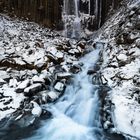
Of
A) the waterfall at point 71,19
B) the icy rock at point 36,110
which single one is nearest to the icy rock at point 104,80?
the icy rock at point 36,110

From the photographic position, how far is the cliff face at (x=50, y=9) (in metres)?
15.5

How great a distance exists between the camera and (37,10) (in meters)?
15.8

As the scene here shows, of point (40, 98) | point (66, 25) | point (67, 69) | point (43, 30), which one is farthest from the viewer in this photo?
point (66, 25)

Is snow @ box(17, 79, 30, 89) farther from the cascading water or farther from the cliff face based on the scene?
the cliff face

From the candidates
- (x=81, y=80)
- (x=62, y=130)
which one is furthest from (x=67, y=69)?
(x=62, y=130)

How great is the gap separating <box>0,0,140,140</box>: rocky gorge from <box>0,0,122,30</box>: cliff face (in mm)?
1401

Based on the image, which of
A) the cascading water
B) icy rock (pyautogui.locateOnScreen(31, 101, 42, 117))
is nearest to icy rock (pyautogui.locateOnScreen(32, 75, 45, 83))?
the cascading water

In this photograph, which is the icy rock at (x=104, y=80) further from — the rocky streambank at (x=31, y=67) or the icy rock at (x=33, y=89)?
the icy rock at (x=33, y=89)

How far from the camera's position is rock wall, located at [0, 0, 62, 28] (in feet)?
50.6

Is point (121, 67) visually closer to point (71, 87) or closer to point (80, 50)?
point (71, 87)

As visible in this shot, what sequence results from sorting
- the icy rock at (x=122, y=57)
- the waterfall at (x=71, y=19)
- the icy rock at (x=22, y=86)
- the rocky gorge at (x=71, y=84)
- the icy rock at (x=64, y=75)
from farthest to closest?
the waterfall at (x=71, y=19)
the icy rock at (x=122, y=57)
the icy rock at (x=64, y=75)
the icy rock at (x=22, y=86)
the rocky gorge at (x=71, y=84)

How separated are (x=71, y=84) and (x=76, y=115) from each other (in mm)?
1644

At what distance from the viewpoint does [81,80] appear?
10617 millimetres

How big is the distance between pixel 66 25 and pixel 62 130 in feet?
30.8
